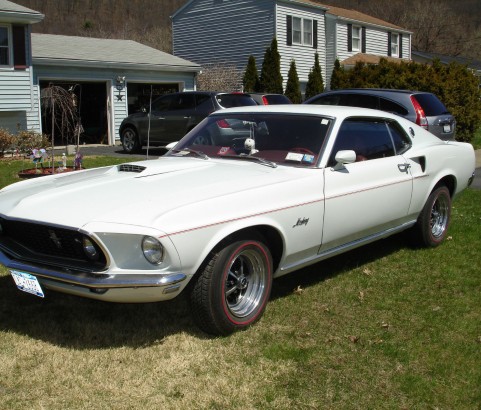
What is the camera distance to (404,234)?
21.8ft

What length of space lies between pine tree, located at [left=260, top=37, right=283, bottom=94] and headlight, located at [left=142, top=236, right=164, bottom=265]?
80.7 feet

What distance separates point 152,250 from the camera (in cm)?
382

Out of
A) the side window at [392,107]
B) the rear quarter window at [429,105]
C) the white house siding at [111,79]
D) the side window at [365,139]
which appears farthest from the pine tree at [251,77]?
the side window at [365,139]

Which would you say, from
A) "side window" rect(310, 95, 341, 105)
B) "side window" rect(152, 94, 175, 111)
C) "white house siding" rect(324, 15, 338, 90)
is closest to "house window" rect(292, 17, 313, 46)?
"white house siding" rect(324, 15, 338, 90)

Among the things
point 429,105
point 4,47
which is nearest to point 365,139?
point 429,105

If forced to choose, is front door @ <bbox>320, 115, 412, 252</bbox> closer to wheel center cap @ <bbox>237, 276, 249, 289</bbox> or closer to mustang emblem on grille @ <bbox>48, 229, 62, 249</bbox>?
wheel center cap @ <bbox>237, 276, 249, 289</bbox>

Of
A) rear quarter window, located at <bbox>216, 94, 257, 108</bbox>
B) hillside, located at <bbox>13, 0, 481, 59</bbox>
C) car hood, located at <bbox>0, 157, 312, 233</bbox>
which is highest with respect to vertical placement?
hillside, located at <bbox>13, 0, 481, 59</bbox>

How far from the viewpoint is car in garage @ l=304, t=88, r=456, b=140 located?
12.5 metres

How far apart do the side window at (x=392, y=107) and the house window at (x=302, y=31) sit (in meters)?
18.8

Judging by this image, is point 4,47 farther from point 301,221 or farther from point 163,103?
point 301,221

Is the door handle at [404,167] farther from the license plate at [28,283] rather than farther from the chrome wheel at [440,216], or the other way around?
the license plate at [28,283]

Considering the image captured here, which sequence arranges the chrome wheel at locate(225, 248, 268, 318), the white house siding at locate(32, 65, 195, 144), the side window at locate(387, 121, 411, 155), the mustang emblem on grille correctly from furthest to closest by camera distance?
the white house siding at locate(32, 65, 195, 144) < the side window at locate(387, 121, 411, 155) < the chrome wheel at locate(225, 248, 268, 318) < the mustang emblem on grille

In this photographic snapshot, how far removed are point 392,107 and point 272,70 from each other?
51.4 feet

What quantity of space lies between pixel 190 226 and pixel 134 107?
2043cm
